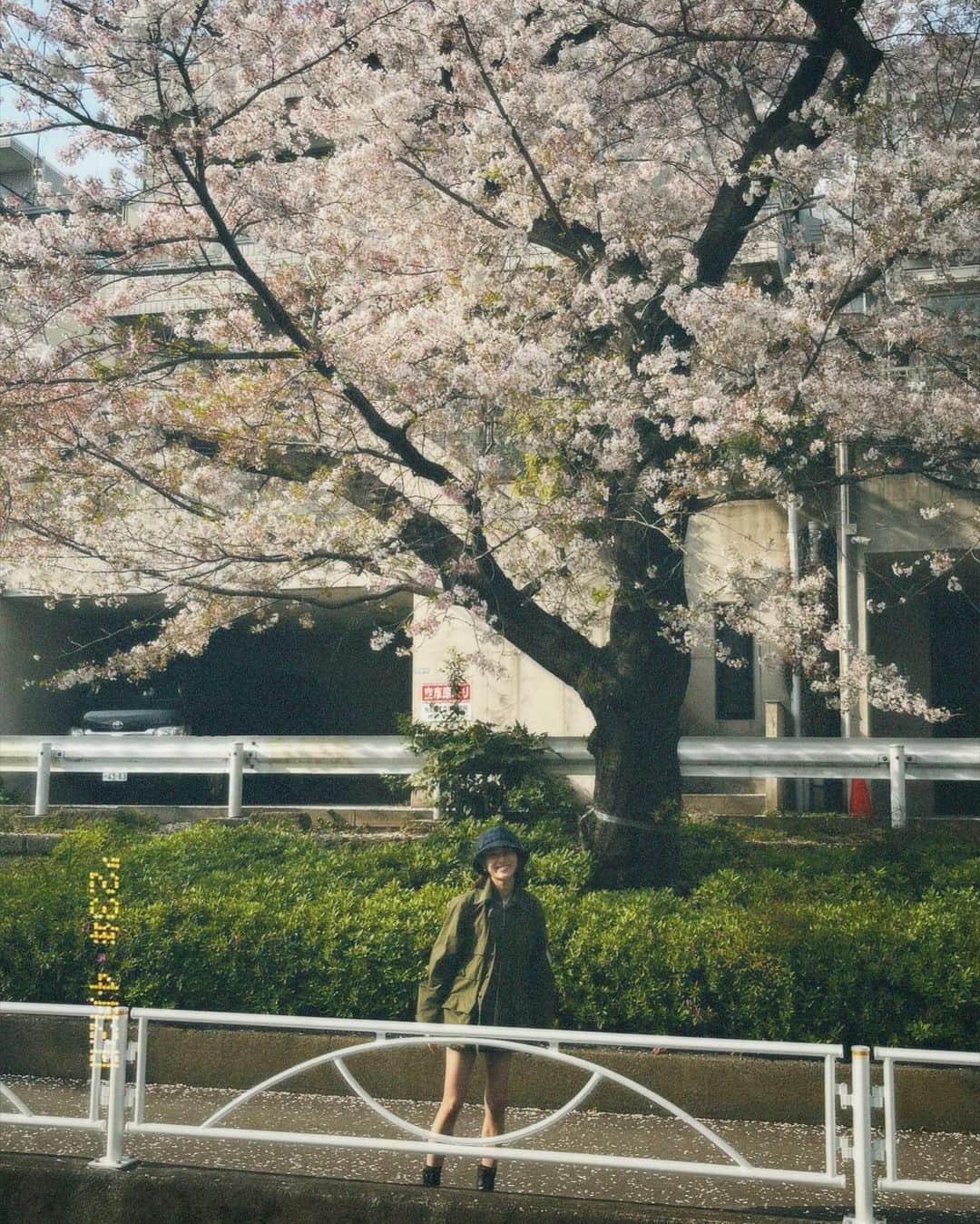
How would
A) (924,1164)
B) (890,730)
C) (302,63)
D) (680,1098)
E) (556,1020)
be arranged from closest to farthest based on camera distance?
(924,1164) < (680,1098) < (556,1020) < (302,63) < (890,730)

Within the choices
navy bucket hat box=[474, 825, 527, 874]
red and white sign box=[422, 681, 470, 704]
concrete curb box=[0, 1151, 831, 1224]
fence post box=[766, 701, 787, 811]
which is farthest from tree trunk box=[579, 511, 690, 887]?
red and white sign box=[422, 681, 470, 704]

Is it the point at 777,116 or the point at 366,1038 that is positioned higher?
the point at 777,116

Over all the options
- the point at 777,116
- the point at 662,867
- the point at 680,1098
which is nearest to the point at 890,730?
the point at 662,867

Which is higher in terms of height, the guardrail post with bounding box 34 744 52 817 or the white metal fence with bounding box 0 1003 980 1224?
the guardrail post with bounding box 34 744 52 817

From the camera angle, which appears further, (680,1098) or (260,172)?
(260,172)

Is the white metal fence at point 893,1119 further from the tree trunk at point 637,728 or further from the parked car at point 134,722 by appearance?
the parked car at point 134,722

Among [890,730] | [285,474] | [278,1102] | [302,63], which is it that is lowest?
[278,1102]

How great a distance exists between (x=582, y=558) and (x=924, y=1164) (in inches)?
191

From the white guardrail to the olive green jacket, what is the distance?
5182mm

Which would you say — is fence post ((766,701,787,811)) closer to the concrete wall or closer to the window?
the window

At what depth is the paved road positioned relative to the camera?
5400mm

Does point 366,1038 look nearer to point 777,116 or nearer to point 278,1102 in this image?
point 278,1102

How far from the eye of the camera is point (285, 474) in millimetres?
9164

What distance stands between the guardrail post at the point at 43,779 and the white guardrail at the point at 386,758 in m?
0.01
